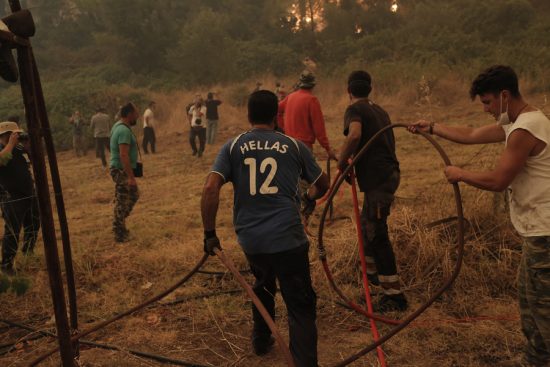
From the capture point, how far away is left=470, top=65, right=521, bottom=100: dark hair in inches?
106

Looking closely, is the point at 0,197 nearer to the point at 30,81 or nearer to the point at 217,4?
the point at 30,81

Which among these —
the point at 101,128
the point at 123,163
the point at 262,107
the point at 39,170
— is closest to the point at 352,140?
the point at 262,107

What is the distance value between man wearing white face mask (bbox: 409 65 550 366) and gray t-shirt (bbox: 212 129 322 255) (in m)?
0.97

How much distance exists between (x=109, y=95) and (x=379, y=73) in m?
12.5

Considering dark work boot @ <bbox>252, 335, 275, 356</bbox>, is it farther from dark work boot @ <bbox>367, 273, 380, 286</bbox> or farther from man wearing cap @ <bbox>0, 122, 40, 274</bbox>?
man wearing cap @ <bbox>0, 122, 40, 274</bbox>

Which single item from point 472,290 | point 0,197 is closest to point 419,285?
point 472,290

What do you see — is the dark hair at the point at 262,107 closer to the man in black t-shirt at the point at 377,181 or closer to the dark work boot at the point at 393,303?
the man in black t-shirt at the point at 377,181

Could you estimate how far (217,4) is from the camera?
40.1m

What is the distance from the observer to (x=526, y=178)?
8.82ft

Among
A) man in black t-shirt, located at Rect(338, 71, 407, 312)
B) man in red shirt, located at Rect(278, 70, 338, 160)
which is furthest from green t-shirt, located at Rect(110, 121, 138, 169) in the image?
man in black t-shirt, located at Rect(338, 71, 407, 312)

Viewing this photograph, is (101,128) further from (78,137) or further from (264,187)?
(264,187)

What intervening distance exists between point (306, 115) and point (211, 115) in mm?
8723

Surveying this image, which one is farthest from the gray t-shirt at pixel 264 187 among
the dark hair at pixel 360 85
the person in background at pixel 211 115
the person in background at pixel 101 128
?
the person in background at pixel 211 115

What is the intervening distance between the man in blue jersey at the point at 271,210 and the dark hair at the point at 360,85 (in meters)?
1.29
